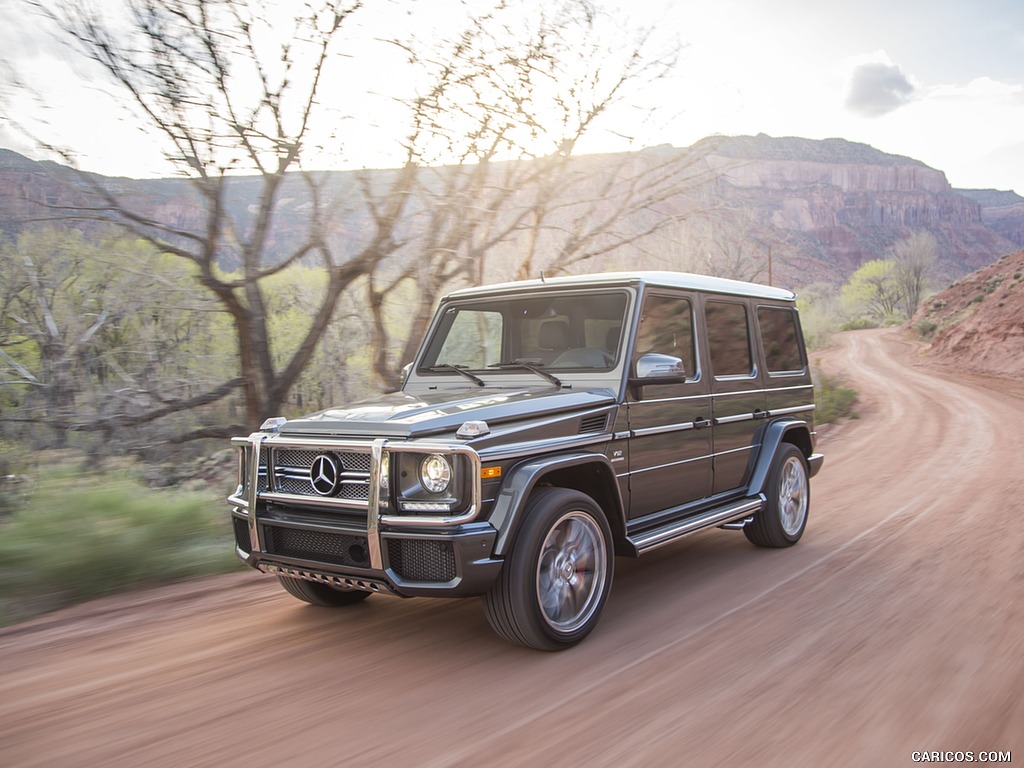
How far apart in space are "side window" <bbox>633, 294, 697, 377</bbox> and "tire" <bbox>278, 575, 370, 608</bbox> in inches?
90.4

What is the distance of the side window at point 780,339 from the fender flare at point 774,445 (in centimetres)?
45

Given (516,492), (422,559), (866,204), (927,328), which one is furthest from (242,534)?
(866,204)

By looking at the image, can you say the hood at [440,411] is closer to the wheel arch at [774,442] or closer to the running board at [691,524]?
the running board at [691,524]

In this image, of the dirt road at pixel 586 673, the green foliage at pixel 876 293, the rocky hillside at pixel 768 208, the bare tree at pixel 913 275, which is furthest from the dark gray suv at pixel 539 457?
the bare tree at pixel 913 275

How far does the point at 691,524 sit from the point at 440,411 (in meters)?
1.90

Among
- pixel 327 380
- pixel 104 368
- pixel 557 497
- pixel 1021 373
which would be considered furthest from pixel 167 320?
pixel 1021 373

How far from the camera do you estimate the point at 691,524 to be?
496 centimetres

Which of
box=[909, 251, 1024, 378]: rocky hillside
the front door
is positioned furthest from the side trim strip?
box=[909, 251, 1024, 378]: rocky hillside

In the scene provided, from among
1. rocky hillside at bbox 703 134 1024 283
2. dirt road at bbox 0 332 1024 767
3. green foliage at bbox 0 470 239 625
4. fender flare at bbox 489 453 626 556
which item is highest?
rocky hillside at bbox 703 134 1024 283

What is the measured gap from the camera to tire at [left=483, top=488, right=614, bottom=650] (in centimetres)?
377

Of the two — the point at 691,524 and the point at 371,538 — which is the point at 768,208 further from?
the point at 371,538

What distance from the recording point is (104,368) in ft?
34.6

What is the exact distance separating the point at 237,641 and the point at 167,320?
728 cm

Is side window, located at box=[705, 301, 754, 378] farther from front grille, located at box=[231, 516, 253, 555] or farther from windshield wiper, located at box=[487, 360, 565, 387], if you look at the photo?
front grille, located at box=[231, 516, 253, 555]
